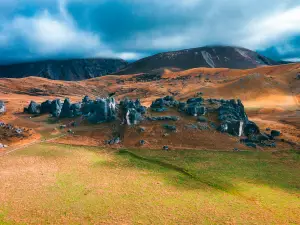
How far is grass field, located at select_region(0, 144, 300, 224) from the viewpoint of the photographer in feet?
91.5

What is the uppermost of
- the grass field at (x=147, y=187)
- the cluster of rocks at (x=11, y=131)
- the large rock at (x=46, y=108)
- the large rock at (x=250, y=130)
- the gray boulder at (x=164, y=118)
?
the large rock at (x=46, y=108)

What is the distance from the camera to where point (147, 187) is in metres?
35.4

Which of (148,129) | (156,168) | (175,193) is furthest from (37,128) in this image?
(175,193)

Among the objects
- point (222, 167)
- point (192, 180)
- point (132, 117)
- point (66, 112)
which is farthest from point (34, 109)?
point (192, 180)

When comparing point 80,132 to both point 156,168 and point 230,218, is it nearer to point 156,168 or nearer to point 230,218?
point 156,168

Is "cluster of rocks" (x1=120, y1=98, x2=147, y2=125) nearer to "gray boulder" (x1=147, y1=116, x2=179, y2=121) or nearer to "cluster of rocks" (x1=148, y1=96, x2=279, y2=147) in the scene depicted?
"gray boulder" (x1=147, y1=116, x2=179, y2=121)

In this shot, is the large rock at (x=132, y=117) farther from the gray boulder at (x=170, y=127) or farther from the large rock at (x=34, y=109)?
the large rock at (x=34, y=109)

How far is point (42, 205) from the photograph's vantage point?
2975 centimetres

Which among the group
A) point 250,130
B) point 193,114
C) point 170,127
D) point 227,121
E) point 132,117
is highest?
point 193,114

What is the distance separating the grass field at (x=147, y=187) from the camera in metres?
27.9

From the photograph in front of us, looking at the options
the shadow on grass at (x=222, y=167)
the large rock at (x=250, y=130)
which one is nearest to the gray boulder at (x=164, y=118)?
the shadow on grass at (x=222, y=167)

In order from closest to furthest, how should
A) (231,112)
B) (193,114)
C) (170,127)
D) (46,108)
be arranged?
(170,127)
(231,112)
(193,114)
(46,108)

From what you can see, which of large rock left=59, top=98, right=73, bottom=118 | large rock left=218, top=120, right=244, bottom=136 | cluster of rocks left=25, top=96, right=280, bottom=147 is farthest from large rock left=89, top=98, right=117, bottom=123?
large rock left=218, top=120, right=244, bottom=136

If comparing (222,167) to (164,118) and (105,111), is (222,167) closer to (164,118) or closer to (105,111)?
(164,118)
